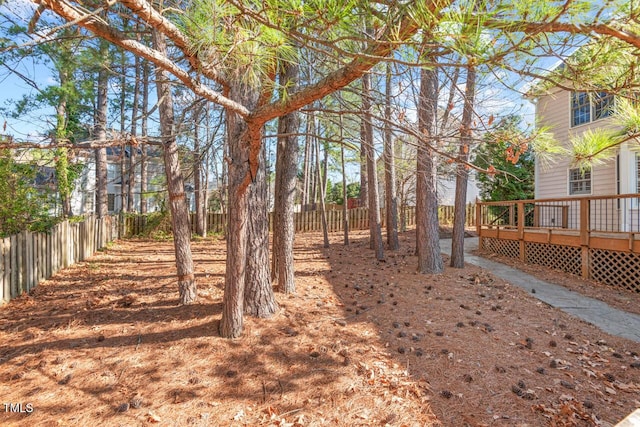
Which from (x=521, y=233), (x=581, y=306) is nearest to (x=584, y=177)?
(x=521, y=233)

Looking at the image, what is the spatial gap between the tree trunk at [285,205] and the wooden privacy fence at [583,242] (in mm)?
5561

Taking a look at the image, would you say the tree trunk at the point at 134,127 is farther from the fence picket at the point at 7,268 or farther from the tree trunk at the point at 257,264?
the fence picket at the point at 7,268

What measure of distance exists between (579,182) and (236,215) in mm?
10635

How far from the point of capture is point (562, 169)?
32.0 ft

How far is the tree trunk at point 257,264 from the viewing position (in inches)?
140

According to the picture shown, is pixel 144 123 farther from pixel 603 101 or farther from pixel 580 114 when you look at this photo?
pixel 580 114

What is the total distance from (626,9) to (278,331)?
11.1 feet

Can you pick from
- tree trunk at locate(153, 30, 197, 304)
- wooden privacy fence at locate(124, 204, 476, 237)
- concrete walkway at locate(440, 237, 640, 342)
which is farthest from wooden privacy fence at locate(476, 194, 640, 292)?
tree trunk at locate(153, 30, 197, 304)

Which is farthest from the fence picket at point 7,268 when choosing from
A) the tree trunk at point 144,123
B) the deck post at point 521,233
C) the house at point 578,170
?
the house at point 578,170

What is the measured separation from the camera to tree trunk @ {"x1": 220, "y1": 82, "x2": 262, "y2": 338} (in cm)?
280

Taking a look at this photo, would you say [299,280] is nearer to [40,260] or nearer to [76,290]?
[76,290]

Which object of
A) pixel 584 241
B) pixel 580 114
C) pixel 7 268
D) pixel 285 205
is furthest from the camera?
pixel 580 114

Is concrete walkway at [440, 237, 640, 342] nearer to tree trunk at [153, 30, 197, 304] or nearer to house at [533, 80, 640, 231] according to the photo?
house at [533, 80, 640, 231]

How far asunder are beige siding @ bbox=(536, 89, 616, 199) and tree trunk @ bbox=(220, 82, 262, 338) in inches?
347
